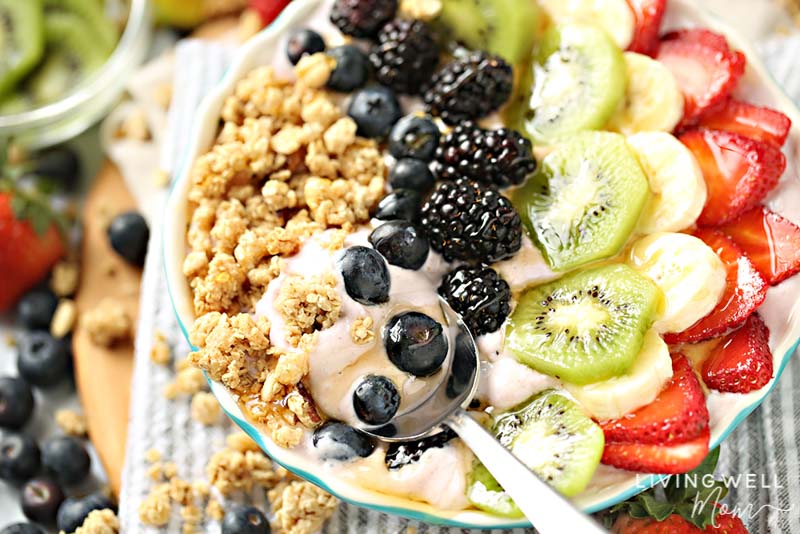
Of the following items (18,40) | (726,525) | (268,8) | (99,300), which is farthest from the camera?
(18,40)

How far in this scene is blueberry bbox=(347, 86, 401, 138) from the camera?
1936mm

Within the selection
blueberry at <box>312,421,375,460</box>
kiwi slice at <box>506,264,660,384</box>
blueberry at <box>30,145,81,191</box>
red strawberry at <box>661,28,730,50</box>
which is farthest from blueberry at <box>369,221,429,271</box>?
blueberry at <box>30,145,81,191</box>

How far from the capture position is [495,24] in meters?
2.02

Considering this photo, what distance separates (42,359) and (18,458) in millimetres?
270

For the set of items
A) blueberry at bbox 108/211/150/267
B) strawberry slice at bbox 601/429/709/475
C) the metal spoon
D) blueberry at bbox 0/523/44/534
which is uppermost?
strawberry slice at bbox 601/429/709/475

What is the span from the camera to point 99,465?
2.41 metres

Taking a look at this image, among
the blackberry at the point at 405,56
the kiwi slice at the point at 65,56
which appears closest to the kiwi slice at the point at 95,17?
the kiwi slice at the point at 65,56

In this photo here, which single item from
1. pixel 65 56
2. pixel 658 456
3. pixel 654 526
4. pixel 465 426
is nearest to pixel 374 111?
pixel 465 426

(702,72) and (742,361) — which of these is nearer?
(742,361)

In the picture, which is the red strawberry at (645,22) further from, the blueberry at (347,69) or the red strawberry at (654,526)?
the red strawberry at (654,526)

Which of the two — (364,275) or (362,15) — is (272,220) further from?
(362,15)

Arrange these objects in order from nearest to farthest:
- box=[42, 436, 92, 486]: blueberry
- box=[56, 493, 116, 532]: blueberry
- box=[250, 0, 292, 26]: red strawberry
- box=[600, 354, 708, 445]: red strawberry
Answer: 1. box=[600, 354, 708, 445]: red strawberry
2. box=[56, 493, 116, 532]: blueberry
3. box=[42, 436, 92, 486]: blueberry
4. box=[250, 0, 292, 26]: red strawberry

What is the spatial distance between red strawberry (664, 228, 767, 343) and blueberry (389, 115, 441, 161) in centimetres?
63

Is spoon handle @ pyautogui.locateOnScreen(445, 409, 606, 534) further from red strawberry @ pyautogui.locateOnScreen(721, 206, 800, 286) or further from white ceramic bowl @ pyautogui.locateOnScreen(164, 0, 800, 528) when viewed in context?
red strawberry @ pyautogui.locateOnScreen(721, 206, 800, 286)
